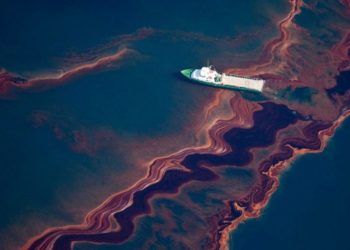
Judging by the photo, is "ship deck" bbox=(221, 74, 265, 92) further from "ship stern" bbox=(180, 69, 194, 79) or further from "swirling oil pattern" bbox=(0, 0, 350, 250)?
"ship stern" bbox=(180, 69, 194, 79)

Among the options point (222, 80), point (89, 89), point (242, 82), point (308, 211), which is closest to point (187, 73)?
point (222, 80)

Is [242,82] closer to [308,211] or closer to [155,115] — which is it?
[155,115]

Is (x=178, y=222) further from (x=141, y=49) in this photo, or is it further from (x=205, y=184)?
(x=141, y=49)

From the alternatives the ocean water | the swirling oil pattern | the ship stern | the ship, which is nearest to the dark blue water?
the swirling oil pattern

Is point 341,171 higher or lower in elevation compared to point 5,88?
lower

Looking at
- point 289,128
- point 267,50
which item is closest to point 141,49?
point 267,50

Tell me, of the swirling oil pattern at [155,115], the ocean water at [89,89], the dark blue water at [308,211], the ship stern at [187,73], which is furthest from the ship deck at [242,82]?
the dark blue water at [308,211]
